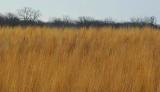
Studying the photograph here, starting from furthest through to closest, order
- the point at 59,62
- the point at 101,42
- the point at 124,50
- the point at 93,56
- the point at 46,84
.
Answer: the point at 101,42
the point at 124,50
the point at 93,56
the point at 59,62
the point at 46,84

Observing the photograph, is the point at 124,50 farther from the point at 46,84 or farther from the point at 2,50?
the point at 46,84

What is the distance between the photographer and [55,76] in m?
3.96

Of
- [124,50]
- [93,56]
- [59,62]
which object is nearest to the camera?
[59,62]

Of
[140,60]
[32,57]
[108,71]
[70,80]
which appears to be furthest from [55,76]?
[140,60]

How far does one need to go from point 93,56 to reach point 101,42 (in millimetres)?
1583

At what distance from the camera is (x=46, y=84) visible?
12.4ft

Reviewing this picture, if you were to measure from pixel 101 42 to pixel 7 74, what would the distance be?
3.02 meters

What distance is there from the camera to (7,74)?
13.1 ft

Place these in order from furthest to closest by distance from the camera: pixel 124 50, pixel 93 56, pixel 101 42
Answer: pixel 101 42 → pixel 124 50 → pixel 93 56

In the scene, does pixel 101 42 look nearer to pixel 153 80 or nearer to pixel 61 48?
pixel 61 48

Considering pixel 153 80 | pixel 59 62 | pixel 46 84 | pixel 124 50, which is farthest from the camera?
pixel 124 50

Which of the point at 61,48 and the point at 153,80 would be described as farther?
the point at 61,48

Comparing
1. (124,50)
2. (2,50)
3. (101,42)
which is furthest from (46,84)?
(101,42)

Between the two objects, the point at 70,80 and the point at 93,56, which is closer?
the point at 70,80
